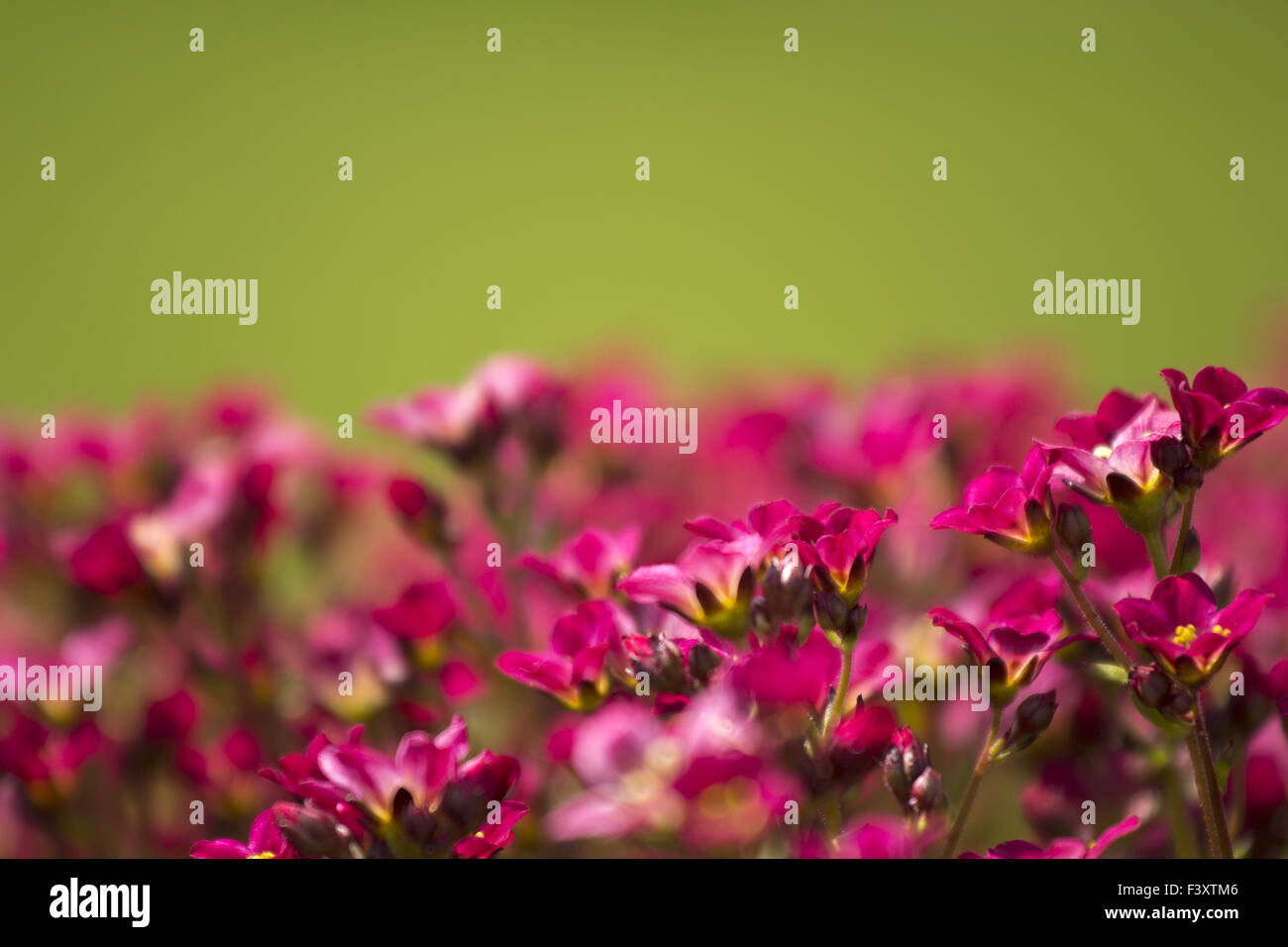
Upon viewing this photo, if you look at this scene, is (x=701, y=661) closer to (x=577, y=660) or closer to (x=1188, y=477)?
(x=577, y=660)

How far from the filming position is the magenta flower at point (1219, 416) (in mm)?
382

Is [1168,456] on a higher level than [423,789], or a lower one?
higher

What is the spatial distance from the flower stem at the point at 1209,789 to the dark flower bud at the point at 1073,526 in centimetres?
7

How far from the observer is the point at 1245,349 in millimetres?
1365

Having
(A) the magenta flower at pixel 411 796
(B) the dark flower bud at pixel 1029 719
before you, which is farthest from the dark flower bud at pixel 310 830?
(B) the dark flower bud at pixel 1029 719

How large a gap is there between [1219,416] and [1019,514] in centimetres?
7

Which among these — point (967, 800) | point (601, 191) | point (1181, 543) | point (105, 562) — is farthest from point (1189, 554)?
point (601, 191)

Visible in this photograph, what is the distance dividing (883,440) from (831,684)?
29cm

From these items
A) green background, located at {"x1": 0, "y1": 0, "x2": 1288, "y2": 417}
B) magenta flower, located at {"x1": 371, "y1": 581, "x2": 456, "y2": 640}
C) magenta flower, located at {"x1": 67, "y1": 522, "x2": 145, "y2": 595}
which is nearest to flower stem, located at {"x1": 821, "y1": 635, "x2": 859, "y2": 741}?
magenta flower, located at {"x1": 371, "y1": 581, "x2": 456, "y2": 640}

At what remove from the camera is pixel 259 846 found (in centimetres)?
41

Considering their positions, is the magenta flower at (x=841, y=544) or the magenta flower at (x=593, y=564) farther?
the magenta flower at (x=593, y=564)

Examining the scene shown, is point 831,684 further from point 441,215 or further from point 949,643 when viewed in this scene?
point 441,215

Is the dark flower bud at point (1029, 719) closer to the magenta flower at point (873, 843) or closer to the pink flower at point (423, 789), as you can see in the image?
the magenta flower at point (873, 843)
